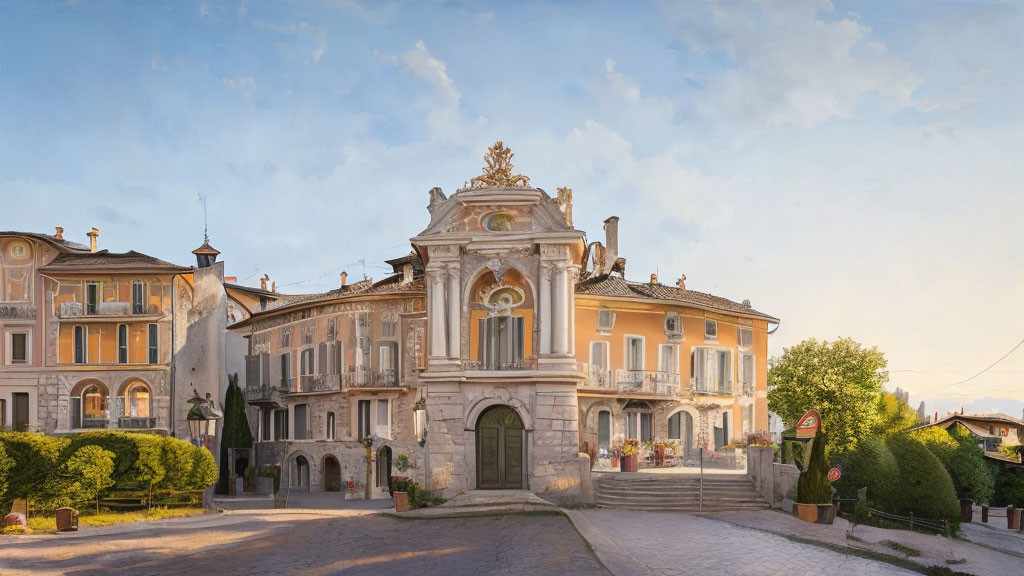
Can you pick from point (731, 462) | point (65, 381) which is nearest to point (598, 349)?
point (731, 462)

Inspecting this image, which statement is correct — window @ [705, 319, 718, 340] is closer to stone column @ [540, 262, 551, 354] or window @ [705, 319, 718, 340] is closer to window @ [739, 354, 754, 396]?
window @ [739, 354, 754, 396]

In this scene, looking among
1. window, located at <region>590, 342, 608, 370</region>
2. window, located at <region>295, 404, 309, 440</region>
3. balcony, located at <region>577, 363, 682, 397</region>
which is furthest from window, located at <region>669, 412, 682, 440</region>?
window, located at <region>295, 404, 309, 440</region>

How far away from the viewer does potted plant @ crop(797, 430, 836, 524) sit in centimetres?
2675

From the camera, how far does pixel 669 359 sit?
1597 inches

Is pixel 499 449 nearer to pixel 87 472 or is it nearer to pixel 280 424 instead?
pixel 87 472

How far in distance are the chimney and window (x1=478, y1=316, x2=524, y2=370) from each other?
11.1 metres

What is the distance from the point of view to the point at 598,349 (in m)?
39.3

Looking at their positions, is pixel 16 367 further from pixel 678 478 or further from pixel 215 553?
pixel 678 478

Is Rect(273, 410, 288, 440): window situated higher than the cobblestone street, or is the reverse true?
Rect(273, 410, 288, 440): window

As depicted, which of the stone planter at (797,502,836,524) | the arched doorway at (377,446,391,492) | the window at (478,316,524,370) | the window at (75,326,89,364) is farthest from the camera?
the window at (75,326,89,364)

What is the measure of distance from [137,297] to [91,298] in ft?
7.03

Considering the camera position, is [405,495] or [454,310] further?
[454,310]

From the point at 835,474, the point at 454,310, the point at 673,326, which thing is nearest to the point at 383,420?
the point at 454,310

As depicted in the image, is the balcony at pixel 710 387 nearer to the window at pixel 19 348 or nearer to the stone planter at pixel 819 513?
the stone planter at pixel 819 513
